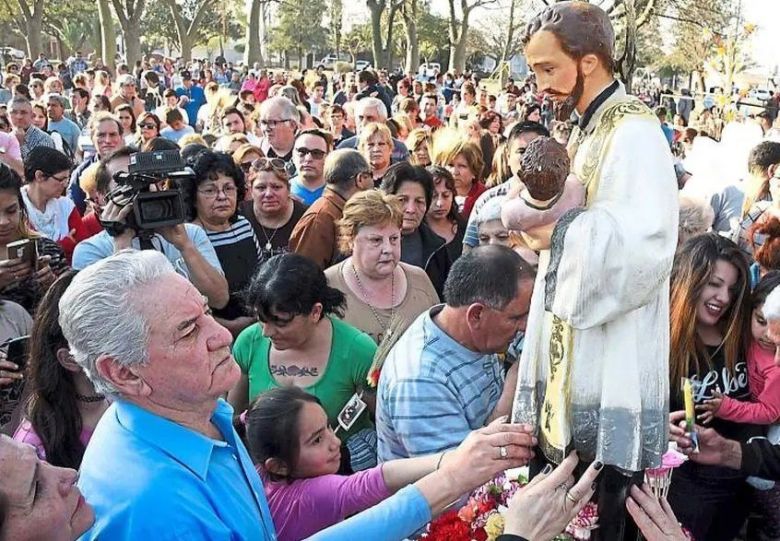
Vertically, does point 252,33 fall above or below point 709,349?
above

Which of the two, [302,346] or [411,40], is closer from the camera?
[302,346]

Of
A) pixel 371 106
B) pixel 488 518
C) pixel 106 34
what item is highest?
pixel 106 34

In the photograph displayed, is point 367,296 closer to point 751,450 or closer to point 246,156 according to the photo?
point 751,450

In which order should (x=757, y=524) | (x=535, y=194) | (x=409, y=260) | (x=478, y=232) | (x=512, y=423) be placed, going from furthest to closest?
(x=409, y=260) < (x=478, y=232) < (x=757, y=524) < (x=512, y=423) < (x=535, y=194)

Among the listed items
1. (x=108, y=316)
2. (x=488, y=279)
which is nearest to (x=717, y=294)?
(x=488, y=279)

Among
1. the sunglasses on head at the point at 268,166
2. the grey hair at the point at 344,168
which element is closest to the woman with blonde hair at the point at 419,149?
the grey hair at the point at 344,168

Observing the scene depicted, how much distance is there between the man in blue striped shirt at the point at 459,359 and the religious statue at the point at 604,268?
520 millimetres

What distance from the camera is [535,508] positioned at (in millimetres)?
1838

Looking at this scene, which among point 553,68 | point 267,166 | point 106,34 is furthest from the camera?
point 106,34

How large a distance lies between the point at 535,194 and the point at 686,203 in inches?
117

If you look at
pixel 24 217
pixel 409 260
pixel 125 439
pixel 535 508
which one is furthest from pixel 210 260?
pixel 535 508

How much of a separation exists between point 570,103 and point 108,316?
1204 mm

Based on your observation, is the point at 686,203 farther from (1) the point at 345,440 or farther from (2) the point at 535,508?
(2) the point at 535,508

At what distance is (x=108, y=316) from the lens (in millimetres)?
1714
